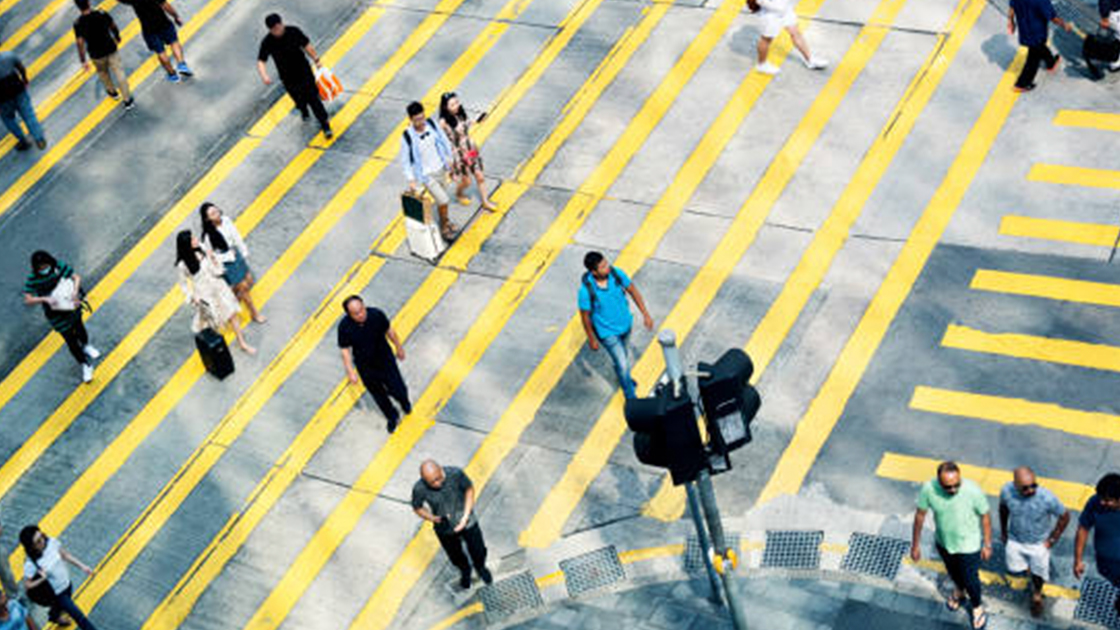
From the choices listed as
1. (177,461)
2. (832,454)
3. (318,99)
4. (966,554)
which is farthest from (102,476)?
(966,554)

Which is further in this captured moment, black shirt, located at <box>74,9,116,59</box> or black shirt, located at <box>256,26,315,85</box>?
black shirt, located at <box>74,9,116,59</box>

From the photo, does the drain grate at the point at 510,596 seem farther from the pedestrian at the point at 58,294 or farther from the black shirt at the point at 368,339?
the pedestrian at the point at 58,294

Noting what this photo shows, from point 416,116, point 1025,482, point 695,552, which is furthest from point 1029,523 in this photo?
point 416,116

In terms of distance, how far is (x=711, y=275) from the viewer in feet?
56.8

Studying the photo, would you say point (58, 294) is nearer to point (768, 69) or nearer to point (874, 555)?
point (874, 555)

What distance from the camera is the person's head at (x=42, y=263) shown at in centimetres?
1645

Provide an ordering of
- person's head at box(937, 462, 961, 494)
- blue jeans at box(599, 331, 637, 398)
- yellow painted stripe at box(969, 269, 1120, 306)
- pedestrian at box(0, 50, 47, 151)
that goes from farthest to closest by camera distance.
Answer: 1. pedestrian at box(0, 50, 47, 151)
2. yellow painted stripe at box(969, 269, 1120, 306)
3. blue jeans at box(599, 331, 637, 398)
4. person's head at box(937, 462, 961, 494)

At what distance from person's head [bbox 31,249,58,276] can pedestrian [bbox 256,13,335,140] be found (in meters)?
4.01

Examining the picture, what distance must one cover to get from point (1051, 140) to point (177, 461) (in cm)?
1087

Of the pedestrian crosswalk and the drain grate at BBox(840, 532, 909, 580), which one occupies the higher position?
the pedestrian crosswalk

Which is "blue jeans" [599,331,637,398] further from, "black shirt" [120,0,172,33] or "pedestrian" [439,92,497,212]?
"black shirt" [120,0,172,33]

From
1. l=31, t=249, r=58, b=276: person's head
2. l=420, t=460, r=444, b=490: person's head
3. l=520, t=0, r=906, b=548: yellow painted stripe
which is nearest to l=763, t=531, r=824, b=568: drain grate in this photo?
l=520, t=0, r=906, b=548: yellow painted stripe

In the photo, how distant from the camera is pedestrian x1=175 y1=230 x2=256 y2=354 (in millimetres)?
16281

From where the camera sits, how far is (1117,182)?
1752cm
